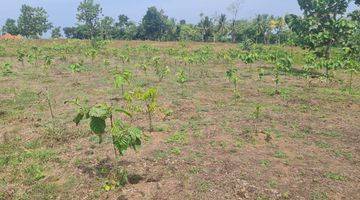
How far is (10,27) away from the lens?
308 feet

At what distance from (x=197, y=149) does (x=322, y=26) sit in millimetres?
20718

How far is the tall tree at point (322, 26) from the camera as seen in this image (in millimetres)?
28406

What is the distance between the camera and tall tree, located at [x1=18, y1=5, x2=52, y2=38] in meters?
87.1

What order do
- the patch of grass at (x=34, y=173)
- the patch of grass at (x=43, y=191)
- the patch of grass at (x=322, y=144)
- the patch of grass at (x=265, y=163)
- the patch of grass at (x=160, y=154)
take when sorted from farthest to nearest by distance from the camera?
the patch of grass at (x=322, y=144) → the patch of grass at (x=160, y=154) → the patch of grass at (x=265, y=163) → the patch of grass at (x=34, y=173) → the patch of grass at (x=43, y=191)

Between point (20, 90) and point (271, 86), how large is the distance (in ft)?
41.2

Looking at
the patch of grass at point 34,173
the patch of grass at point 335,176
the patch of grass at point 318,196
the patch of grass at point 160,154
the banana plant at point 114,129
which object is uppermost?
the banana plant at point 114,129

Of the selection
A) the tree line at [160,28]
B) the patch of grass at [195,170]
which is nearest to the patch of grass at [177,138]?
the patch of grass at [195,170]

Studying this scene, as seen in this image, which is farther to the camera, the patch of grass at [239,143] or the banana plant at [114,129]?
the patch of grass at [239,143]

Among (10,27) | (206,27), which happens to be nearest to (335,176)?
(206,27)

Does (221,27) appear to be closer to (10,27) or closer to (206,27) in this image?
(206,27)

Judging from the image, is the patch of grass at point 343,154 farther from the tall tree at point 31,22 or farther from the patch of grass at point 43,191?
the tall tree at point 31,22

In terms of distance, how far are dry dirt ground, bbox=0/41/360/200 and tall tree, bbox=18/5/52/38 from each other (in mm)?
72093

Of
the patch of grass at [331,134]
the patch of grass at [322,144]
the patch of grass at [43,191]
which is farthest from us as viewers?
the patch of grass at [331,134]

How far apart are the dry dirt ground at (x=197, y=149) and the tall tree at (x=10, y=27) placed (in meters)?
78.1
